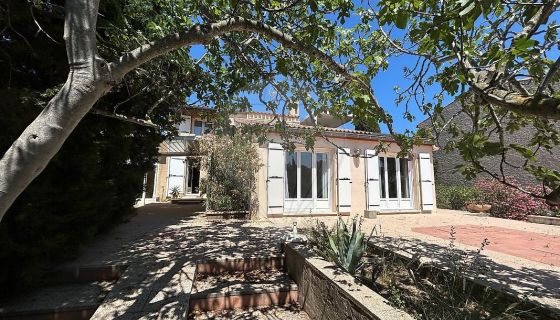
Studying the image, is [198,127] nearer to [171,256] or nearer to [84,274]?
[171,256]

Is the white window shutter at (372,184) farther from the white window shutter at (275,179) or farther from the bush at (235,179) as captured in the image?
the bush at (235,179)

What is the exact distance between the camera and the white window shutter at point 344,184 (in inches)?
415

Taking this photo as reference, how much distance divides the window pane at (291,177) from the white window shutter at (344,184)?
174 centimetres

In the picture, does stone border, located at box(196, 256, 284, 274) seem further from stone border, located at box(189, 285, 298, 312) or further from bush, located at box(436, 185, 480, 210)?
bush, located at box(436, 185, 480, 210)

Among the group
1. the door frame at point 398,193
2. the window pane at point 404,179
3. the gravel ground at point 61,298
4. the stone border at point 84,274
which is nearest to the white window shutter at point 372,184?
the door frame at point 398,193

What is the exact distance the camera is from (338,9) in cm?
385

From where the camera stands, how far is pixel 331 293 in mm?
3018

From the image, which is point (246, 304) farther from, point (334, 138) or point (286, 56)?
point (334, 138)

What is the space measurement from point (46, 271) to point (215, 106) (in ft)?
12.4

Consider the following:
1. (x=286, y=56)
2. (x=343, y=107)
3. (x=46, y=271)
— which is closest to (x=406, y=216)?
(x=343, y=107)

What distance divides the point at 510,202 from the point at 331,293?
41.3 ft

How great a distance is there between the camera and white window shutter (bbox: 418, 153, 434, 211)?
11930 mm

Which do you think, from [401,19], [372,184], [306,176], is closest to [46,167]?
[401,19]

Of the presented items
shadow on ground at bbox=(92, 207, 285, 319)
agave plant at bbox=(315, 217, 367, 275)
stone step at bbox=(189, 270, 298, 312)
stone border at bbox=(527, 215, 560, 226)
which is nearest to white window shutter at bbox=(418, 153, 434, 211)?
stone border at bbox=(527, 215, 560, 226)
